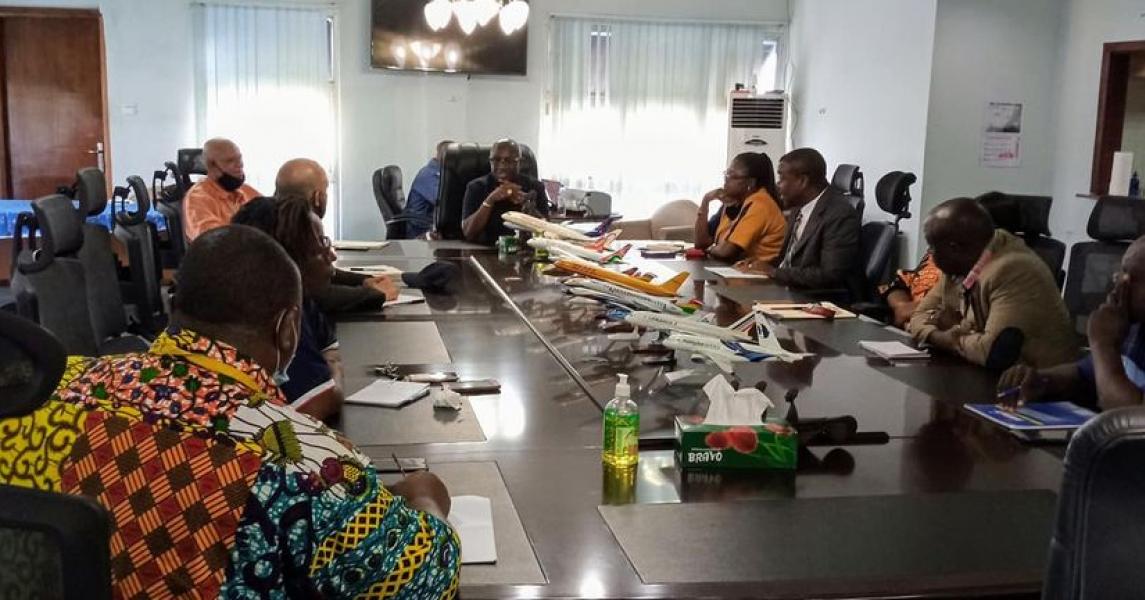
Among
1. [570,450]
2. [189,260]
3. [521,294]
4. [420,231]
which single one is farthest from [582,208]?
[189,260]

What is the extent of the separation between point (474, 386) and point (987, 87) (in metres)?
5.45

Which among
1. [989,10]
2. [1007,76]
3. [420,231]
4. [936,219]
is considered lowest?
[420,231]

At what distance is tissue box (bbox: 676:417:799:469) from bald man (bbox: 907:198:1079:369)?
1.16 meters

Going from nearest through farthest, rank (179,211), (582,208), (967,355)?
(967,355), (179,211), (582,208)

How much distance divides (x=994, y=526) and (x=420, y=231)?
19.0ft

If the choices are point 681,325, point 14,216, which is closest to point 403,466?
point 681,325

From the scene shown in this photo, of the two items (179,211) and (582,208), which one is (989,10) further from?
(179,211)

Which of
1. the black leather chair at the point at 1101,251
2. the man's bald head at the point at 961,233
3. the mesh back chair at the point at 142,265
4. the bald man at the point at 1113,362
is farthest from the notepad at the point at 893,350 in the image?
the mesh back chair at the point at 142,265

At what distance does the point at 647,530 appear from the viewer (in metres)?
1.67

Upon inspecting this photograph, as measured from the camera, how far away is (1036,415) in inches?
92.0

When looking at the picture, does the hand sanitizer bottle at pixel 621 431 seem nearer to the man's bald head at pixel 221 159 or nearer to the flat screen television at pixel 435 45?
the man's bald head at pixel 221 159

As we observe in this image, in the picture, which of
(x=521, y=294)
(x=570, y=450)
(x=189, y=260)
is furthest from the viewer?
(x=521, y=294)

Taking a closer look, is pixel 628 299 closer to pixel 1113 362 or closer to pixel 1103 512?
pixel 1113 362

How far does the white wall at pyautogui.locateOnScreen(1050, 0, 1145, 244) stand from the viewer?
6332 mm
